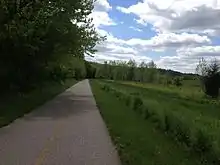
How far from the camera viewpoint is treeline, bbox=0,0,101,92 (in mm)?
27266

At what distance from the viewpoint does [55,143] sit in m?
12.4

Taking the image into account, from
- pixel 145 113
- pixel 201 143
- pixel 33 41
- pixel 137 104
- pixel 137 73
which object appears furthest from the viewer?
pixel 137 73

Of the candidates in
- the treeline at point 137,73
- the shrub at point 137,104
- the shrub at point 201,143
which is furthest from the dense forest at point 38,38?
the treeline at point 137,73

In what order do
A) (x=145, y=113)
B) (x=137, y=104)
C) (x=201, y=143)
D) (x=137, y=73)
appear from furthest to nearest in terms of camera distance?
(x=137, y=73), (x=137, y=104), (x=145, y=113), (x=201, y=143)

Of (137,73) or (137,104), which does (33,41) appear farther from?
(137,73)

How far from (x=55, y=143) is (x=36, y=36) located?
17746 millimetres

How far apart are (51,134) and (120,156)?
409 centimetres

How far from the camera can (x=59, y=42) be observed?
33.2 metres

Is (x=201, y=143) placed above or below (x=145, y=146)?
above

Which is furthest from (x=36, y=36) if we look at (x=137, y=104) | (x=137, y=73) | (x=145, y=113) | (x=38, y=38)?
(x=137, y=73)

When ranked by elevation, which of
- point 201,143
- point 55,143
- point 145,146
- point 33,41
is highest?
point 33,41

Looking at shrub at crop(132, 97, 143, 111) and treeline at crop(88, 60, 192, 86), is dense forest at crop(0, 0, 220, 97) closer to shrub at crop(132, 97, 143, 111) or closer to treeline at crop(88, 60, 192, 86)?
shrub at crop(132, 97, 143, 111)

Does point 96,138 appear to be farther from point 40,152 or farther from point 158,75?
point 158,75

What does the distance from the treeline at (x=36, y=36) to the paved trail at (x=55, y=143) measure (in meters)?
9.69
